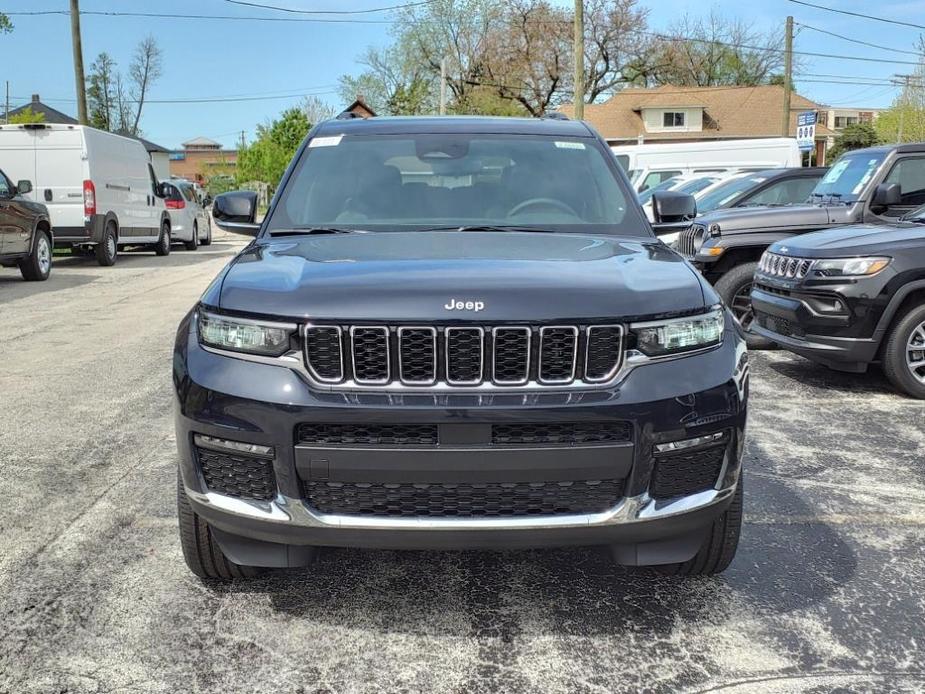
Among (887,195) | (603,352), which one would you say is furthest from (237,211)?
(887,195)

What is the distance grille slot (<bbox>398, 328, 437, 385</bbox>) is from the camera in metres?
2.54

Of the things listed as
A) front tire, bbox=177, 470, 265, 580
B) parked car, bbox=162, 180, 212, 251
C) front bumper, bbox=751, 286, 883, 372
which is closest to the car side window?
front bumper, bbox=751, 286, 883, 372

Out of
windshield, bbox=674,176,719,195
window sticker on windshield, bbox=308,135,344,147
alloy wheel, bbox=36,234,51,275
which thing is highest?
window sticker on windshield, bbox=308,135,344,147

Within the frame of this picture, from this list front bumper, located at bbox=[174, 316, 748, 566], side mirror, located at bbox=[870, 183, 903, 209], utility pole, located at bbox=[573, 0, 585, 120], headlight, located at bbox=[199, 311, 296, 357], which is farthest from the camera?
utility pole, located at bbox=[573, 0, 585, 120]

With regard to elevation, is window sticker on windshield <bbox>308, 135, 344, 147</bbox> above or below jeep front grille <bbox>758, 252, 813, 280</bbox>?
above

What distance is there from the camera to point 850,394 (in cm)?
652

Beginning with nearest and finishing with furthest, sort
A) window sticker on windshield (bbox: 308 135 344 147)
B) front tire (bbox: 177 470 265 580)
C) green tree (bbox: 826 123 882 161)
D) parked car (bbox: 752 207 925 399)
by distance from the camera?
front tire (bbox: 177 470 265 580), window sticker on windshield (bbox: 308 135 344 147), parked car (bbox: 752 207 925 399), green tree (bbox: 826 123 882 161)

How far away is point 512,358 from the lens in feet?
8.39

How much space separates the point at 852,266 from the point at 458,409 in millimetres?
4619

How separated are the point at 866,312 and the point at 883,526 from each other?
105 inches

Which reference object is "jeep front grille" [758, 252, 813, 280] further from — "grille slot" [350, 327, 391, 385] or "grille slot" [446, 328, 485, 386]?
"grille slot" [350, 327, 391, 385]

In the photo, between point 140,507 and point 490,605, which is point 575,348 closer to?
point 490,605

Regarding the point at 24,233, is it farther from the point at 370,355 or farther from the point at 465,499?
the point at 465,499

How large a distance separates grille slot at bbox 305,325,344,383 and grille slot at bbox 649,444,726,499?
3.14 feet
